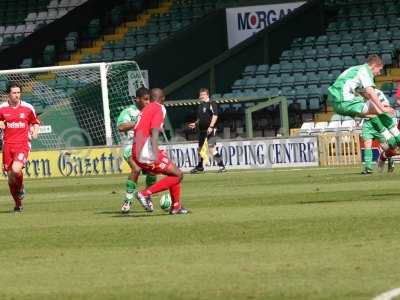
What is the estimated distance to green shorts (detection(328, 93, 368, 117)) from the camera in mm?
19750

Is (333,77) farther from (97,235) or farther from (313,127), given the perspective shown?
(97,235)

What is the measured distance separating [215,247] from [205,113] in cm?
1920

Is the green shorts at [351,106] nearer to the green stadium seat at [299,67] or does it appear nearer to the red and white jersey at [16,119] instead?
the red and white jersey at [16,119]

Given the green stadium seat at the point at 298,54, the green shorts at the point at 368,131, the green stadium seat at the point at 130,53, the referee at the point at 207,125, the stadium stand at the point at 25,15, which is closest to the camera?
the green shorts at the point at 368,131

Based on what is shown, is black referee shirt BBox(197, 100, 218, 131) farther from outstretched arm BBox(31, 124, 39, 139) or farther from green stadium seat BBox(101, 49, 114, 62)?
outstretched arm BBox(31, 124, 39, 139)

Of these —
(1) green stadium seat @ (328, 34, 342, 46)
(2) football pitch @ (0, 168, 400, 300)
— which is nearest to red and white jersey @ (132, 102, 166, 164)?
(2) football pitch @ (0, 168, 400, 300)

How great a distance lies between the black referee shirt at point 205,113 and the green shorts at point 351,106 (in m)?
11.8

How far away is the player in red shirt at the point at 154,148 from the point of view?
16.8 metres

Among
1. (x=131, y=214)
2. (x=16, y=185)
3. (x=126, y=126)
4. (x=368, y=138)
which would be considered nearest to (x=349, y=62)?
(x=368, y=138)

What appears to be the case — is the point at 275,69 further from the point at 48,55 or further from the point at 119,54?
the point at 48,55

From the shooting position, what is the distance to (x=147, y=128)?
55.3 feet

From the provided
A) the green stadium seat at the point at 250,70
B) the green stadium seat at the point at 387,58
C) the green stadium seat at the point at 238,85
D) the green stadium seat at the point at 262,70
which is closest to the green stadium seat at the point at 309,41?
the green stadium seat at the point at 262,70

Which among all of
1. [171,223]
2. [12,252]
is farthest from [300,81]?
[12,252]

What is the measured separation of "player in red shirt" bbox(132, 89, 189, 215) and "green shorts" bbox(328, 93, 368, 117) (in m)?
3.91
